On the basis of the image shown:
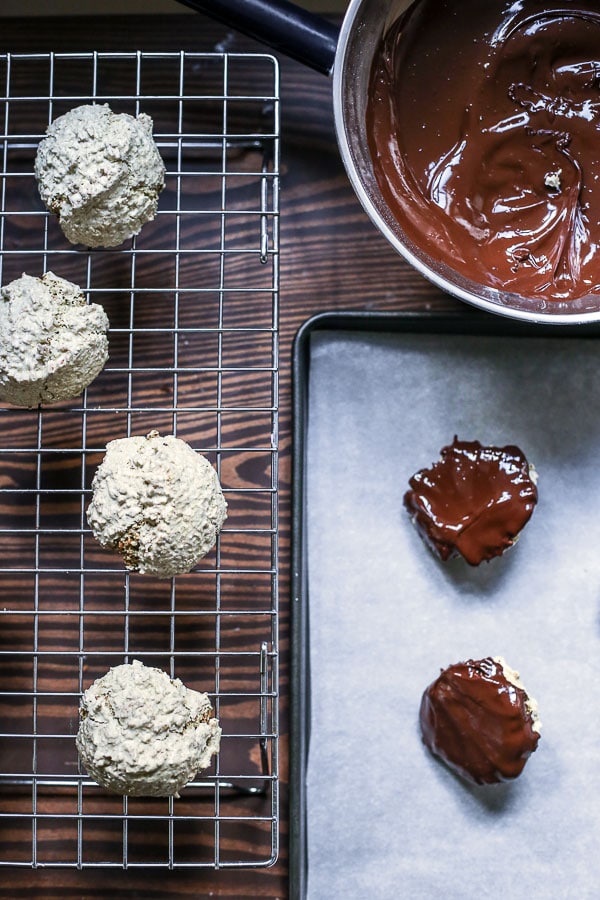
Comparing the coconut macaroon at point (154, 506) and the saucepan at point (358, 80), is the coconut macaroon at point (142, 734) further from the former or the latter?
the saucepan at point (358, 80)

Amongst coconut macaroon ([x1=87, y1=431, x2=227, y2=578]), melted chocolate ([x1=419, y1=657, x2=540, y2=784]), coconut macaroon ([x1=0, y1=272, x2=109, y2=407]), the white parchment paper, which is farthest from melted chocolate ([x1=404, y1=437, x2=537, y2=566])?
coconut macaroon ([x1=0, y1=272, x2=109, y2=407])

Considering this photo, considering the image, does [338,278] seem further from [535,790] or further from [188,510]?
[535,790]

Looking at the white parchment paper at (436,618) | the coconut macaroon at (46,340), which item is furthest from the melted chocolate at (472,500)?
the coconut macaroon at (46,340)

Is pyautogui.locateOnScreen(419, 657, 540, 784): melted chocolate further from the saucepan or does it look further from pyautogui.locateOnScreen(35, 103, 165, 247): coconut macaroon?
pyautogui.locateOnScreen(35, 103, 165, 247): coconut macaroon

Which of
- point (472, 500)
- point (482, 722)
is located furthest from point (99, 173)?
point (482, 722)

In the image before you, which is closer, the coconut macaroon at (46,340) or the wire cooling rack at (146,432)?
the coconut macaroon at (46,340)
